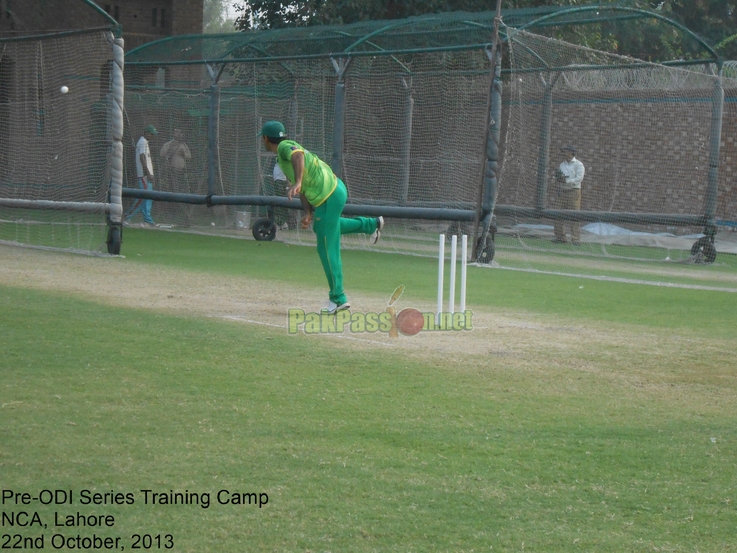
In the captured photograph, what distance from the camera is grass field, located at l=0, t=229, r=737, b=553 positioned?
4262 millimetres

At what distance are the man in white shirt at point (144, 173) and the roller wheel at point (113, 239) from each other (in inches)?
262

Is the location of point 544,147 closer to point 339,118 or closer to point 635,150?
point 635,150

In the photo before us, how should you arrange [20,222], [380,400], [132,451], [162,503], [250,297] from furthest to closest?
[20,222], [250,297], [380,400], [132,451], [162,503]

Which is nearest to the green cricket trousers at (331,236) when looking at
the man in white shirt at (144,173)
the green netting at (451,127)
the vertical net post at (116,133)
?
the vertical net post at (116,133)

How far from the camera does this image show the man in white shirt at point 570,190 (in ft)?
68.0

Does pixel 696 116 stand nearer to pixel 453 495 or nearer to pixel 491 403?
pixel 491 403

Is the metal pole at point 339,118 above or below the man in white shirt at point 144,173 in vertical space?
above

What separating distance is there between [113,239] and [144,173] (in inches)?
281

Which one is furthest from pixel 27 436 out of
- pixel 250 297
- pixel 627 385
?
pixel 250 297

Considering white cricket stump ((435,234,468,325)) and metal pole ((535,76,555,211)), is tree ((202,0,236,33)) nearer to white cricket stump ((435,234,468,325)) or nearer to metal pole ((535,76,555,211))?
metal pole ((535,76,555,211))

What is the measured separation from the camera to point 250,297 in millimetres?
11281

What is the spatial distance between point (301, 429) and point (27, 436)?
1470 mm

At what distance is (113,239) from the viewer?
15406 millimetres

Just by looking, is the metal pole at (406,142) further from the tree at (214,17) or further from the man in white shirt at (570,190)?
the tree at (214,17)
